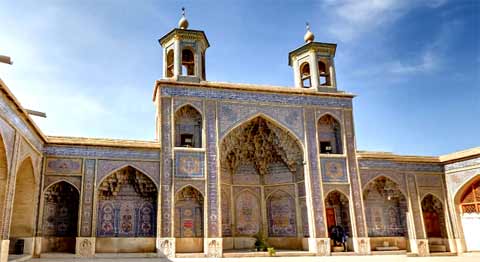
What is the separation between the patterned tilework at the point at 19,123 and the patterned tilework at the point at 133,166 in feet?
5.91

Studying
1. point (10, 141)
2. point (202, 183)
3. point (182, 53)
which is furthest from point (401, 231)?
point (10, 141)

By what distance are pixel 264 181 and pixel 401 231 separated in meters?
5.21

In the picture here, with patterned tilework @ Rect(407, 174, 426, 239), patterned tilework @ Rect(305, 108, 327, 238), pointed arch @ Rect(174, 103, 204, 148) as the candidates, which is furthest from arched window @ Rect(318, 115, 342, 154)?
pointed arch @ Rect(174, 103, 204, 148)

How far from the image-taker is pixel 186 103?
1335cm

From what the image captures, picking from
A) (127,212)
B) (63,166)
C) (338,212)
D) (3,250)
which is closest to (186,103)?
(127,212)

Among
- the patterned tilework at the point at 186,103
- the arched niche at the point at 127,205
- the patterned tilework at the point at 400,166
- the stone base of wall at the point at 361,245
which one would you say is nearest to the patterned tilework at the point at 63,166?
the arched niche at the point at 127,205

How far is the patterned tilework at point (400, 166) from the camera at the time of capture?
14203 mm

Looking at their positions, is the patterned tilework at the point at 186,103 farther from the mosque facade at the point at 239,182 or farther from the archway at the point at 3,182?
the archway at the point at 3,182

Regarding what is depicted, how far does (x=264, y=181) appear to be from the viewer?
49.5 ft

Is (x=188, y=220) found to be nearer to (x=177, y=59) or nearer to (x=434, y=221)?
(x=177, y=59)

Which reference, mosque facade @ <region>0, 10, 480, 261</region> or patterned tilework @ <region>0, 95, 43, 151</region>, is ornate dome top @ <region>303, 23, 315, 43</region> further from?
patterned tilework @ <region>0, 95, 43, 151</region>

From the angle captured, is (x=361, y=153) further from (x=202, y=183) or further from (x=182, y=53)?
(x=182, y=53)

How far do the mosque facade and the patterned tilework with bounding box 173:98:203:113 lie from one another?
0.04 m

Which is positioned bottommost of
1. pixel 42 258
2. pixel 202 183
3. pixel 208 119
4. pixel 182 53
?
pixel 42 258
